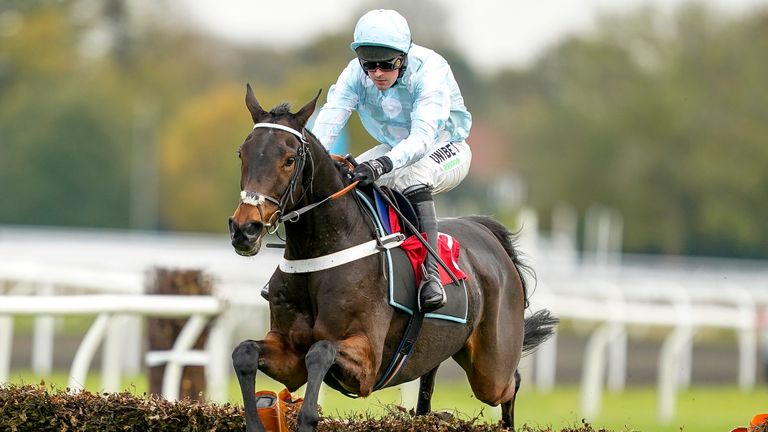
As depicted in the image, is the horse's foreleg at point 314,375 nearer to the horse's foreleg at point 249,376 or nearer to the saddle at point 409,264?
the horse's foreleg at point 249,376

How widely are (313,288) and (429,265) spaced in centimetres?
64

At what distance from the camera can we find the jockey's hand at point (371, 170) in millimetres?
5629

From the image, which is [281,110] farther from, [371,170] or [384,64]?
[384,64]

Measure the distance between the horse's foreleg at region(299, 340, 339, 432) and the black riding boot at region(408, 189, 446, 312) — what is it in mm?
635

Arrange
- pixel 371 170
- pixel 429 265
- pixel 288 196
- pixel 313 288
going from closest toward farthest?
pixel 288 196, pixel 313 288, pixel 371 170, pixel 429 265

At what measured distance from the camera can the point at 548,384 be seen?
13016mm

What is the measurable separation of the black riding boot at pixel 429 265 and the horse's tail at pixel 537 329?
149cm

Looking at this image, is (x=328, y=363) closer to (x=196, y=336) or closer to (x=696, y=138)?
(x=196, y=336)

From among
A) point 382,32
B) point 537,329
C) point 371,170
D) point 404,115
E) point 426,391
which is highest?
point 382,32

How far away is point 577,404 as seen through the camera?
1166cm

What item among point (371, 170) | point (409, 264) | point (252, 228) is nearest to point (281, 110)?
point (371, 170)

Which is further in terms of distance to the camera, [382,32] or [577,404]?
[577,404]

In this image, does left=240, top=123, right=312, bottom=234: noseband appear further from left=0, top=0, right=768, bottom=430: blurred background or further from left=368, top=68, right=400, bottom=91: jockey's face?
left=0, top=0, right=768, bottom=430: blurred background

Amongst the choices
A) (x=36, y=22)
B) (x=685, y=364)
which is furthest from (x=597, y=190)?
(x=685, y=364)
